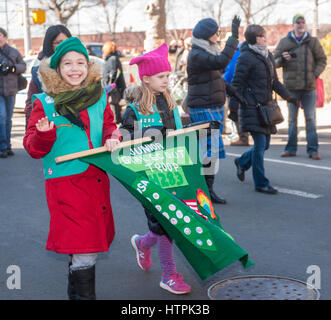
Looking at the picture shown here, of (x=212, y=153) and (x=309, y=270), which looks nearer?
(x=309, y=270)

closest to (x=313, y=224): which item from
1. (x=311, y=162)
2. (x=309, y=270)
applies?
(x=309, y=270)

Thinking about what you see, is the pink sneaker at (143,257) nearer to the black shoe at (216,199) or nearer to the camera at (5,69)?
the black shoe at (216,199)

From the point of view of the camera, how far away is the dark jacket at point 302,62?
984 cm

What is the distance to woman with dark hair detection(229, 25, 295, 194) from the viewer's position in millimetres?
7559

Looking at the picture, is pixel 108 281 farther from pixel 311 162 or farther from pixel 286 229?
pixel 311 162

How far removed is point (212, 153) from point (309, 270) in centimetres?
252

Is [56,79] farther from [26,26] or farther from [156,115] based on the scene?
[26,26]

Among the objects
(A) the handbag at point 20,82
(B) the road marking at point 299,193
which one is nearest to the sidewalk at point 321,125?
(B) the road marking at point 299,193

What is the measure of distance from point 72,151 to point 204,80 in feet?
11.8

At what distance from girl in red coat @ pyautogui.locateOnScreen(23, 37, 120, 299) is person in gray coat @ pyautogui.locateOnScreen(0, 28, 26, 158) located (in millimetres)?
6787

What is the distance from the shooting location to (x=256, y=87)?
7.62 meters

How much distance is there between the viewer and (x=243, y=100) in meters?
7.60

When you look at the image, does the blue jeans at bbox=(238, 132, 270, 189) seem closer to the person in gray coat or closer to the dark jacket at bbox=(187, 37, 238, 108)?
the dark jacket at bbox=(187, 37, 238, 108)

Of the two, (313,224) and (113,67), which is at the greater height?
(113,67)
